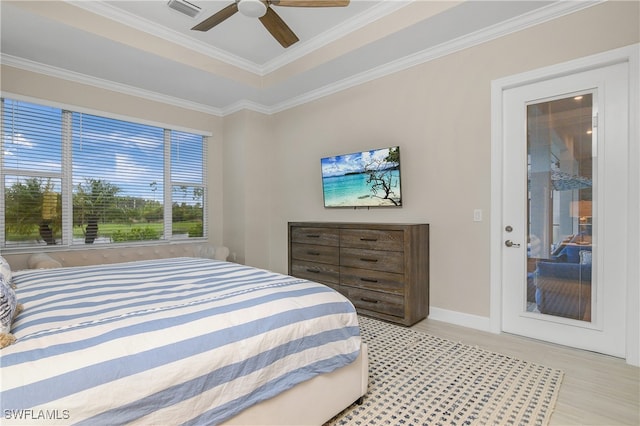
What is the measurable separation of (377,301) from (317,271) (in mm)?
882

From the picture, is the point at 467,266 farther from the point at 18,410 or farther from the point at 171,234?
the point at 171,234

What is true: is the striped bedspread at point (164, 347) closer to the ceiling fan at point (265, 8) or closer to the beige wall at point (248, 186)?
the ceiling fan at point (265, 8)

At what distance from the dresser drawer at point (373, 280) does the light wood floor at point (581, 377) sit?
465 mm

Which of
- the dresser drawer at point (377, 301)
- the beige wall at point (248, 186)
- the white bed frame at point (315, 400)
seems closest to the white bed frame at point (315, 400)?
the white bed frame at point (315, 400)

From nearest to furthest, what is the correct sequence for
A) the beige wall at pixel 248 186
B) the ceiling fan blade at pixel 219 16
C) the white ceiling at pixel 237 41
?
the ceiling fan blade at pixel 219 16 < the white ceiling at pixel 237 41 < the beige wall at pixel 248 186

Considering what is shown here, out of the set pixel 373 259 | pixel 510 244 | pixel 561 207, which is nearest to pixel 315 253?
pixel 373 259

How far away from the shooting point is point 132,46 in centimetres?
310

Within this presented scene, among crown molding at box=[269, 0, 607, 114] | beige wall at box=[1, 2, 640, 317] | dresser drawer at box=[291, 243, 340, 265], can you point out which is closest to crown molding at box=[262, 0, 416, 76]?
crown molding at box=[269, 0, 607, 114]

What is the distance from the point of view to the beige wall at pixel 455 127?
2.57 metres

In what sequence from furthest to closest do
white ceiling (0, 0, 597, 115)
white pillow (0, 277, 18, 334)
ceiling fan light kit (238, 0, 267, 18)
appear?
white ceiling (0, 0, 597, 115), ceiling fan light kit (238, 0, 267, 18), white pillow (0, 277, 18, 334)

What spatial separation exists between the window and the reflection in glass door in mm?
4307

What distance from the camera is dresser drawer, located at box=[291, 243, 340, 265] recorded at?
3.67 meters

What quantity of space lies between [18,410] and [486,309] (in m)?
3.23

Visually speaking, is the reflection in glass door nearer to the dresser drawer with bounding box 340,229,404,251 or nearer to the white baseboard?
the white baseboard
